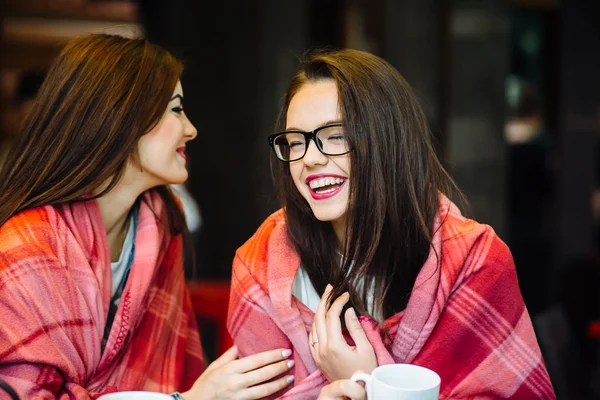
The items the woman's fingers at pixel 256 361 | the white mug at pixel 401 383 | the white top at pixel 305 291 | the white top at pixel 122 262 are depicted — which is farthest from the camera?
the white top at pixel 122 262

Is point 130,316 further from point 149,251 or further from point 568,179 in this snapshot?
point 568,179

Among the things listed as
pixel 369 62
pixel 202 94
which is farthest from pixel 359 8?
pixel 369 62

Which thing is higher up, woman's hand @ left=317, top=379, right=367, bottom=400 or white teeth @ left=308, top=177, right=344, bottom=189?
white teeth @ left=308, top=177, right=344, bottom=189

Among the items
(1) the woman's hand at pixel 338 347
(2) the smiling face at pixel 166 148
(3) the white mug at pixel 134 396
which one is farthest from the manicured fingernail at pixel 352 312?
(2) the smiling face at pixel 166 148

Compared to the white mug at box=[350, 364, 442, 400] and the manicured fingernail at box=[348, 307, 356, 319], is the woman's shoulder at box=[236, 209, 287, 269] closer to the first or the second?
the manicured fingernail at box=[348, 307, 356, 319]

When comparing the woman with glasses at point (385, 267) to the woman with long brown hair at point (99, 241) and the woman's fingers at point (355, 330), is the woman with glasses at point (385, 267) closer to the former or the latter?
the woman's fingers at point (355, 330)

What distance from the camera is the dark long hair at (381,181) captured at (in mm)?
1515

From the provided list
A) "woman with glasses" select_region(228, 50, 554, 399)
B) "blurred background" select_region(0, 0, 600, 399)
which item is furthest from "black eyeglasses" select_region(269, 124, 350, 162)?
"blurred background" select_region(0, 0, 600, 399)

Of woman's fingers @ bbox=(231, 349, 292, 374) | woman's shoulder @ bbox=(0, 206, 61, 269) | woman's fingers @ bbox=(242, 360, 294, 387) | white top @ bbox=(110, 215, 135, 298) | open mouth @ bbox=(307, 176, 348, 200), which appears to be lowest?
woman's fingers @ bbox=(242, 360, 294, 387)

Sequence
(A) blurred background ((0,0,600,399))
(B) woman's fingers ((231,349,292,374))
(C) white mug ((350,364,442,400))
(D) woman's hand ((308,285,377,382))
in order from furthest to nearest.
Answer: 1. (A) blurred background ((0,0,600,399))
2. (B) woman's fingers ((231,349,292,374))
3. (D) woman's hand ((308,285,377,382))
4. (C) white mug ((350,364,442,400))

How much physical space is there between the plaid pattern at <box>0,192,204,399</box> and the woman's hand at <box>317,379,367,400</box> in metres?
0.51

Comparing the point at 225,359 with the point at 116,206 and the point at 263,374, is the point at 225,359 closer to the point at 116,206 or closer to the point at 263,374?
the point at 263,374

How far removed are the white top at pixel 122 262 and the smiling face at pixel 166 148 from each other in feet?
0.51

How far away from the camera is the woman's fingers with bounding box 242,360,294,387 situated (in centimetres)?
156
